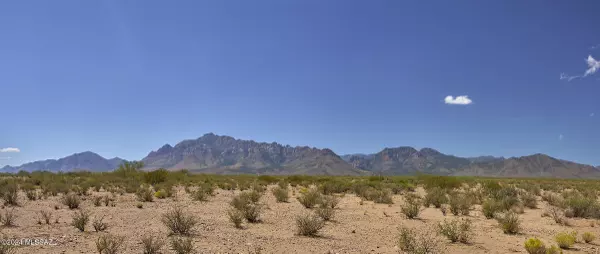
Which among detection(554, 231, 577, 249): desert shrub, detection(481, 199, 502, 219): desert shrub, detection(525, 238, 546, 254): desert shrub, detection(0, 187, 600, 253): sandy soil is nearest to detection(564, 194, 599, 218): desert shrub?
detection(0, 187, 600, 253): sandy soil

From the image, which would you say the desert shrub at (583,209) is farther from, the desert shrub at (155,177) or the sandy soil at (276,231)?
the desert shrub at (155,177)

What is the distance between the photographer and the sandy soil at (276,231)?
1033cm

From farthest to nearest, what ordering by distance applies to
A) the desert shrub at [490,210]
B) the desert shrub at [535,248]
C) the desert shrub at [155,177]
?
the desert shrub at [155,177]
the desert shrub at [490,210]
the desert shrub at [535,248]

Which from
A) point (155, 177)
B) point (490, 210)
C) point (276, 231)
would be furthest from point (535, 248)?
point (155, 177)

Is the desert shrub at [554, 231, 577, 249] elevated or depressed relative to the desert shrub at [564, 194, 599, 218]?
depressed

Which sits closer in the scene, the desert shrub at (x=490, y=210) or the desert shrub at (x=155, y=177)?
the desert shrub at (x=490, y=210)

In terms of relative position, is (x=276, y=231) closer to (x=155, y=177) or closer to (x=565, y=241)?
(x=565, y=241)

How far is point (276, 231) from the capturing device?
41.4 feet

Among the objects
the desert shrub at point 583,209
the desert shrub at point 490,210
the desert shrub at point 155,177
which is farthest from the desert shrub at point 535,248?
the desert shrub at point 155,177

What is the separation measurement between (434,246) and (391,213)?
6878mm

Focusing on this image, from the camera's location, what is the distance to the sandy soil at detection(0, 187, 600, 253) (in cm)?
1033

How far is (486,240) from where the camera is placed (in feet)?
38.7

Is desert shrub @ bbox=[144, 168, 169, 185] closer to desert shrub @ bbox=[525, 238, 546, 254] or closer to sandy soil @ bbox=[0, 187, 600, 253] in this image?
sandy soil @ bbox=[0, 187, 600, 253]

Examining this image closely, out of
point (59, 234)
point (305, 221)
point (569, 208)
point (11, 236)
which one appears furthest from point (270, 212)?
point (569, 208)
